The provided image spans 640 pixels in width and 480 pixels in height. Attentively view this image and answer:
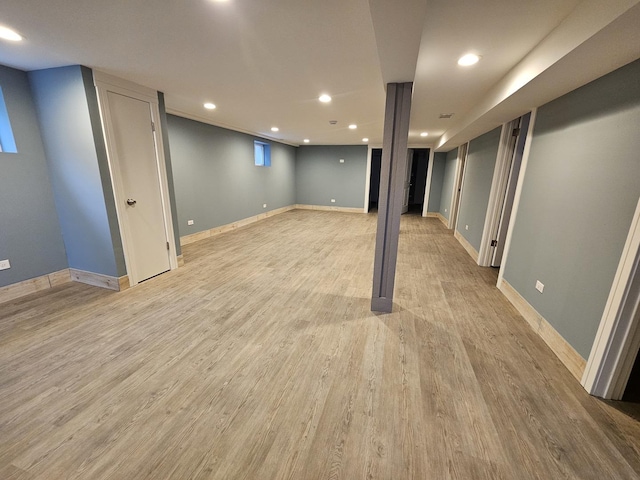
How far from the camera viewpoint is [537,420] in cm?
155

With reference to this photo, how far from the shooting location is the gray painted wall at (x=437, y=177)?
8.28m

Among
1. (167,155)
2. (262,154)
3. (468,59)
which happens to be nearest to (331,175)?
(262,154)

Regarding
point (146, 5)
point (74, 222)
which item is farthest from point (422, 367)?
point (74, 222)

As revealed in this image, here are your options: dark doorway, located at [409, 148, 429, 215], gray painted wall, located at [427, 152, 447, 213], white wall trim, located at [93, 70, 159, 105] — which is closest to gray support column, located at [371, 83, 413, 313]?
white wall trim, located at [93, 70, 159, 105]

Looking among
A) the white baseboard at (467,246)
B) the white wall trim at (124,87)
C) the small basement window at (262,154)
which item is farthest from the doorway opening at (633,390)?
the small basement window at (262,154)

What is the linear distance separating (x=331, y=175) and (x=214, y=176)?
4.44 meters

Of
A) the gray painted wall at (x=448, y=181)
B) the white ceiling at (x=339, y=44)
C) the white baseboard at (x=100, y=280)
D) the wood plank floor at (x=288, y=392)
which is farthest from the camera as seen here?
the gray painted wall at (x=448, y=181)

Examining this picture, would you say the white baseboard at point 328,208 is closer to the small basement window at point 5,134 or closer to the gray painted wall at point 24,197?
the gray painted wall at point 24,197

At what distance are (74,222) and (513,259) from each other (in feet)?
16.8

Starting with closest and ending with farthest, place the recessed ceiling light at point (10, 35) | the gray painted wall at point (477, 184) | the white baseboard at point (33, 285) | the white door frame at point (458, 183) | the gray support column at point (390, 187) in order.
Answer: the recessed ceiling light at point (10, 35), the gray support column at point (390, 187), the white baseboard at point (33, 285), the gray painted wall at point (477, 184), the white door frame at point (458, 183)

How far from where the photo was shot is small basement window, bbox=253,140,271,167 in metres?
7.34

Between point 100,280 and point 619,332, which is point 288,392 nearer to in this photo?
point 619,332

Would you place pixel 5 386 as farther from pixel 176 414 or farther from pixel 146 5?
pixel 146 5

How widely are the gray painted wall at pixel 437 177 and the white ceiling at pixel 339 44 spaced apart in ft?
17.7
